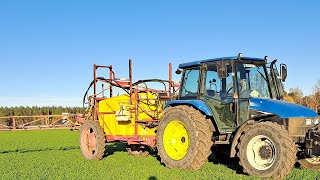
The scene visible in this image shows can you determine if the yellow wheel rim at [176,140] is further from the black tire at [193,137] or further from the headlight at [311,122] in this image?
the headlight at [311,122]

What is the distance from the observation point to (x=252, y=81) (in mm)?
9406

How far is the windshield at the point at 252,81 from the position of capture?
30.2ft

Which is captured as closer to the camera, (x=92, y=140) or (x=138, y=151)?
(x=92, y=140)

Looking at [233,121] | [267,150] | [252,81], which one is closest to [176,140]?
[233,121]

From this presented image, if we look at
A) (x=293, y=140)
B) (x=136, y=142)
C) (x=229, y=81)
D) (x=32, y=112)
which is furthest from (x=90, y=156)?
(x=32, y=112)

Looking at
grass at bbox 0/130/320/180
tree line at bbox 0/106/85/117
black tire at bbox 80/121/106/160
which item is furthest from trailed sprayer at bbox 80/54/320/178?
tree line at bbox 0/106/85/117

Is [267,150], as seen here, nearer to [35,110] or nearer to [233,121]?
[233,121]

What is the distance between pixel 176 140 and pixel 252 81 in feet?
7.34

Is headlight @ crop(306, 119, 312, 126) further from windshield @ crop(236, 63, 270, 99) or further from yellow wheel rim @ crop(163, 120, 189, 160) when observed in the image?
yellow wheel rim @ crop(163, 120, 189, 160)

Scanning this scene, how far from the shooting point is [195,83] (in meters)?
10.0

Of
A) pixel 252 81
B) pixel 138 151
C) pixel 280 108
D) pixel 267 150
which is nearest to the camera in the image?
pixel 267 150

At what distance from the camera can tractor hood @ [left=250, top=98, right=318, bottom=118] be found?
27.7 feet

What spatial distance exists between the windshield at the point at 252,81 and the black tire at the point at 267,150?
967 millimetres

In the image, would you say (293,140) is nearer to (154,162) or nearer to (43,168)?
(154,162)
